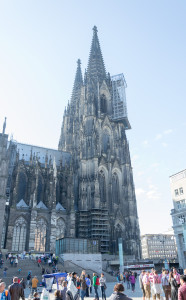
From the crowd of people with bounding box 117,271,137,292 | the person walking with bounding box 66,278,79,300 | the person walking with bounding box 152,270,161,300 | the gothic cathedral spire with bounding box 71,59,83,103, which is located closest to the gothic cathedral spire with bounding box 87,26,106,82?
the gothic cathedral spire with bounding box 71,59,83,103

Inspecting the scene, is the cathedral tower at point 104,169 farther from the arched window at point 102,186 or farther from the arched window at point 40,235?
the arched window at point 40,235

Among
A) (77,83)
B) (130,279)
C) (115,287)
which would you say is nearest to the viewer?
(115,287)

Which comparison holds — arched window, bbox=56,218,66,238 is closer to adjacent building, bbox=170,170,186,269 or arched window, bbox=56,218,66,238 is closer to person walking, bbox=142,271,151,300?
adjacent building, bbox=170,170,186,269

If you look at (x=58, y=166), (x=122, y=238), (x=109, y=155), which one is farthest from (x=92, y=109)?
(x=122, y=238)

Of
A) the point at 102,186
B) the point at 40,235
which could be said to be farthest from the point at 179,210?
the point at 40,235

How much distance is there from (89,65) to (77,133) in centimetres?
1640

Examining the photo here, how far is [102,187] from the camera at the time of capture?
145 ft

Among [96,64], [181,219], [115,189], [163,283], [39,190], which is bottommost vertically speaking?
[163,283]

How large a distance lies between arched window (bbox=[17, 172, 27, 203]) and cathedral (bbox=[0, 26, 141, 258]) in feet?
0.53

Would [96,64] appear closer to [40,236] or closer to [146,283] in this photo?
[40,236]

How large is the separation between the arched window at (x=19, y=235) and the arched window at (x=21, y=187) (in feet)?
13.5

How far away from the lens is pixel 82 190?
42000 mm

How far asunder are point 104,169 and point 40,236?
15.5 metres

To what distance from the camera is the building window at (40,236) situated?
37.8m
